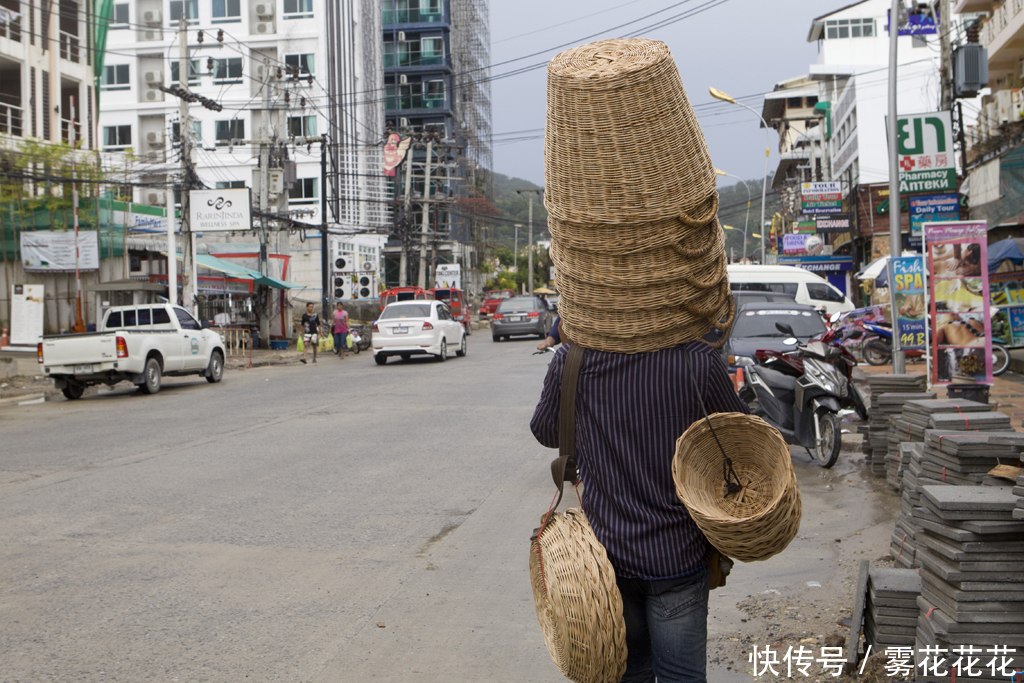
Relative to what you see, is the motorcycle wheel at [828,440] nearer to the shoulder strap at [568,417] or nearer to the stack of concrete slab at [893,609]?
the stack of concrete slab at [893,609]

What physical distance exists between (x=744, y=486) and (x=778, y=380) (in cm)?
682

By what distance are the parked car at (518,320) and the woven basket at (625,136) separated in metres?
31.6

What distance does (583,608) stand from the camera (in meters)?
2.45

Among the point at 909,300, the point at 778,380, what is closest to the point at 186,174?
the point at 909,300

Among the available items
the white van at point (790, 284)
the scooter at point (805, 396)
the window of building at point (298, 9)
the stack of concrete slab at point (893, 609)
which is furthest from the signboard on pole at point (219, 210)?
the window of building at point (298, 9)

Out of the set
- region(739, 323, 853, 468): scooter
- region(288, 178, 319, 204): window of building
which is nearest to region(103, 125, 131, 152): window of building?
region(288, 178, 319, 204): window of building

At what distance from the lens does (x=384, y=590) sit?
17.1 feet

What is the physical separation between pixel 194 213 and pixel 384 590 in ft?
78.0

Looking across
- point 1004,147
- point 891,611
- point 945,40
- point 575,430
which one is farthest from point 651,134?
point 1004,147

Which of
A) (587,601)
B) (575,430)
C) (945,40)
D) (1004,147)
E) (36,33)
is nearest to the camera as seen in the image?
(587,601)

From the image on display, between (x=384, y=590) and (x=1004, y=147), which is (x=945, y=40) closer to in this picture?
(x=1004, y=147)

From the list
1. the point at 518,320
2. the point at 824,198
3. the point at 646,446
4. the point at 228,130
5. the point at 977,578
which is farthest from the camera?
the point at 228,130

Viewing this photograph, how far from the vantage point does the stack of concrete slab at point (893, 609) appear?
3.84m

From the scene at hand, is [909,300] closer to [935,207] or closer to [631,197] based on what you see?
[935,207]
